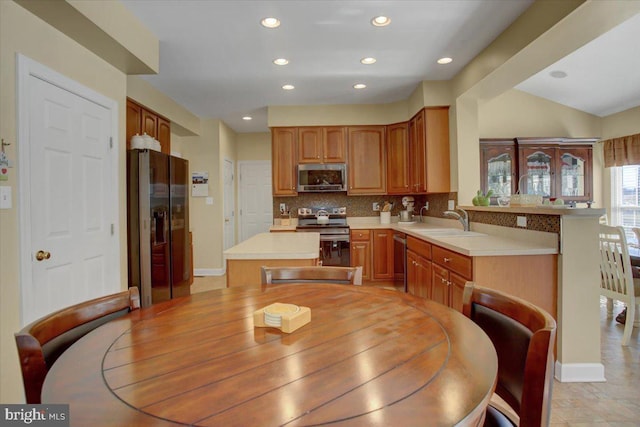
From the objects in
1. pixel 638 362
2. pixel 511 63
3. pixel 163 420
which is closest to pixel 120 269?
pixel 163 420

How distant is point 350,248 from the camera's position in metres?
4.62

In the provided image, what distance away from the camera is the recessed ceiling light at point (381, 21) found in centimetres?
263

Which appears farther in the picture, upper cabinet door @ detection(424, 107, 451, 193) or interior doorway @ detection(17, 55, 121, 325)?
upper cabinet door @ detection(424, 107, 451, 193)

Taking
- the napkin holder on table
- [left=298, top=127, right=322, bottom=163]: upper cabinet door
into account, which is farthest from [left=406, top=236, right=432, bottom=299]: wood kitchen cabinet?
the napkin holder on table

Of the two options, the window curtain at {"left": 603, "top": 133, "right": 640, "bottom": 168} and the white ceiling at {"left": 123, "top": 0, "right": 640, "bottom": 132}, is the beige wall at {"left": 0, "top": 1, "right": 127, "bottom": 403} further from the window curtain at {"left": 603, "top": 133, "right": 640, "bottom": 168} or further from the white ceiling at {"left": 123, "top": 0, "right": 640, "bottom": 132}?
the window curtain at {"left": 603, "top": 133, "right": 640, "bottom": 168}

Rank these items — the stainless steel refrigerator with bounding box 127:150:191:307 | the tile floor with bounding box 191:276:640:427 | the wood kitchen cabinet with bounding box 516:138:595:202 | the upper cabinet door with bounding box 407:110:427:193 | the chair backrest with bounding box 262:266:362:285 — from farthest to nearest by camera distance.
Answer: the wood kitchen cabinet with bounding box 516:138:595:202 → the upper cabinet door with bounding box 407:110:427:193 → the stainless steel refrigerator with bounding box 127:150:191:307 → the tile floor with bounding box 191:276:640:427 → the chair backrest with bounding box 262:266:362:285

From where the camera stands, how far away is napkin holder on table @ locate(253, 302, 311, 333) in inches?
38.1

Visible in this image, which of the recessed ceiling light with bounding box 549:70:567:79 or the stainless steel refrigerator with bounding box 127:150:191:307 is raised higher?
the recessed ceiling light with bounding box 549:70:567:79

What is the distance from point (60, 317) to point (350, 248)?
3816 millimetres

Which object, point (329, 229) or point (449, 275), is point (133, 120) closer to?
point (329, 229)

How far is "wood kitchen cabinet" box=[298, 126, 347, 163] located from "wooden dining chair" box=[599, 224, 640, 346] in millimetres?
3119

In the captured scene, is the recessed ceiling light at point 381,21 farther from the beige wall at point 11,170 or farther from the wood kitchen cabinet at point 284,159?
the wood kitchen cabinet at point 284,159

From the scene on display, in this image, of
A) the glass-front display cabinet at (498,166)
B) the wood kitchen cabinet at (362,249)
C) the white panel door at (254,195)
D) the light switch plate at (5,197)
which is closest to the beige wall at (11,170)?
the light switch plate at (5,197)

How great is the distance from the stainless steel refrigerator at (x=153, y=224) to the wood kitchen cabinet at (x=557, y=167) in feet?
15.1
